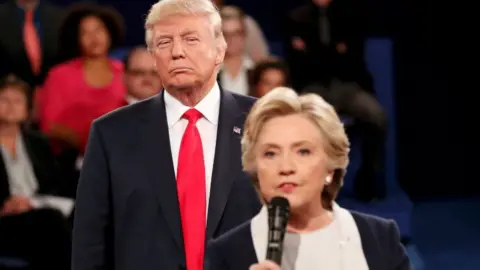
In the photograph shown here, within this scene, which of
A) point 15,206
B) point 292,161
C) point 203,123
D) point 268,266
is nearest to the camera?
point 268,266

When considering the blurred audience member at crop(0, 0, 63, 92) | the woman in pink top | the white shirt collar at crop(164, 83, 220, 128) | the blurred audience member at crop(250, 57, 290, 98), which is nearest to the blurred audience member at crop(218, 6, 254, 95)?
the blurred audience member at crop(250, 57, 290, 98)

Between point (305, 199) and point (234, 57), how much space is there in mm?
3033

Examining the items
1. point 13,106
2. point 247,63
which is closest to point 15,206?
point 13,106

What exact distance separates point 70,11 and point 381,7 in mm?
1877

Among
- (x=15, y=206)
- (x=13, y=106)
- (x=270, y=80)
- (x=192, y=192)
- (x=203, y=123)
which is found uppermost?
(x=203, y=123)

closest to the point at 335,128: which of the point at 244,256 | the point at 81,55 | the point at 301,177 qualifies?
the point at 301,177

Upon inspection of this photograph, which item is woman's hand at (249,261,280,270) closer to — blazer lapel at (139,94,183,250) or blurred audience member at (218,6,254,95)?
blazer lapel at (139,94,183,250)

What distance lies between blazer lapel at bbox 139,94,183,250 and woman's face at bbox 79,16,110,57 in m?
2.76

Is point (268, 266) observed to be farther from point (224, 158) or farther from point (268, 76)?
point (268, 76)

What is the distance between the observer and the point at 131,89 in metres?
4.41

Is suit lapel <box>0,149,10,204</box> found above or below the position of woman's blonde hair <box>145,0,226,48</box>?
below

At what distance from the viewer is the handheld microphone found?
1.51 metres

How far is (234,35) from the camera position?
15.1 ft

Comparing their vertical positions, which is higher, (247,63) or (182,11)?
(182,11)
